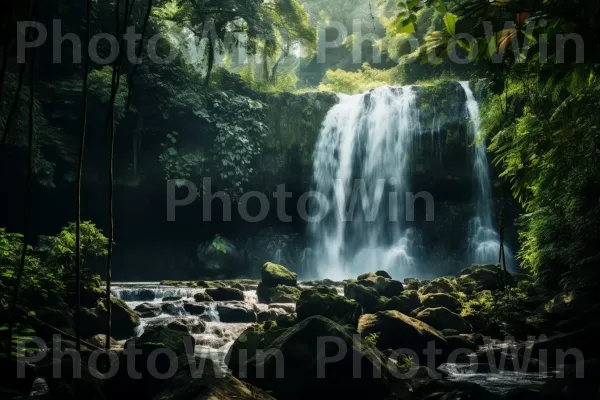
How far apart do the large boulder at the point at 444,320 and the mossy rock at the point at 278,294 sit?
415 centimetres

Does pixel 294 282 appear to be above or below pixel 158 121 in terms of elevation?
below

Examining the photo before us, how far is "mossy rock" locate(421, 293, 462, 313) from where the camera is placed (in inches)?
374

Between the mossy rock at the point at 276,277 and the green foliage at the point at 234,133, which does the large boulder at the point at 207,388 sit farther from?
the green foliage at the point at 234,133

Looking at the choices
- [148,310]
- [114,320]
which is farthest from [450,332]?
[148,310]

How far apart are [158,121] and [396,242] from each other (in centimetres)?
1116

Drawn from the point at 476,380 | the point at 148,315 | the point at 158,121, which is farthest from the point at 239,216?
the point at 476,380

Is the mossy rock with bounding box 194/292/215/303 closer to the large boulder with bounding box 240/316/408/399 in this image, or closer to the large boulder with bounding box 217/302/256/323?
the large boulder with bounding box 217/302/256/323

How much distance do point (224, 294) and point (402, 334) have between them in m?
6.02

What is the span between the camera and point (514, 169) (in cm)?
875

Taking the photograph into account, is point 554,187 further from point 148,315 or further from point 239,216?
point 239,216

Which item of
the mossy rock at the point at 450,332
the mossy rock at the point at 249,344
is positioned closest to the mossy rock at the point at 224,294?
the mossy rock at the point at 249,344

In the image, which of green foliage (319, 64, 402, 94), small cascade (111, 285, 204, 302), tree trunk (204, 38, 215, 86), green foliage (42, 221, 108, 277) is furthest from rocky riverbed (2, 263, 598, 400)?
green foliage (319, 64, 402, 94)

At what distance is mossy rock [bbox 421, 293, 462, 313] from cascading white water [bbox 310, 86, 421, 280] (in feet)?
31.7

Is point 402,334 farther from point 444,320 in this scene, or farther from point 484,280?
point 484,280
